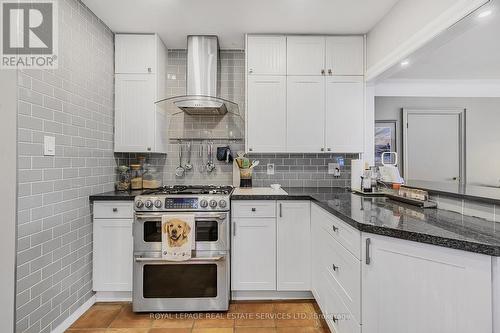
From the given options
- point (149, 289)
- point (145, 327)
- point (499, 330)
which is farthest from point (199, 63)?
point (499, 330)

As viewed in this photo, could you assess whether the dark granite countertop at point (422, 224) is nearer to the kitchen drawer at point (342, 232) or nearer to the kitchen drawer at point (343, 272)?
the kitchen drawer at point (342, 232)

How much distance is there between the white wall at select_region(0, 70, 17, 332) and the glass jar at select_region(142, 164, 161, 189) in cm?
123

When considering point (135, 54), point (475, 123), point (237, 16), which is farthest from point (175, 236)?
point (475, 123)

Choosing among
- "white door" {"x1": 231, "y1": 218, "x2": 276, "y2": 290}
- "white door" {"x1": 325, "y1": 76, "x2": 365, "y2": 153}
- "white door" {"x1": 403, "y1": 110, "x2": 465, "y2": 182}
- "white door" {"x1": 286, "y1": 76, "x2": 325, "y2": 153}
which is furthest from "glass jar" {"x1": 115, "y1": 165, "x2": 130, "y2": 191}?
"white door" {"x1": 403, "y1": 110, "x2": 465, "y2": 182}

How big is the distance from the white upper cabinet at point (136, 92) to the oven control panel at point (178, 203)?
2.19 feet

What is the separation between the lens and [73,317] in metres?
2.02

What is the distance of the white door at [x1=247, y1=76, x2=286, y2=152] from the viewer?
2.60 meters

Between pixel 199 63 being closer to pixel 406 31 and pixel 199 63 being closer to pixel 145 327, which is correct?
pixel 406 31

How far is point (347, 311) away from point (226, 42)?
2617mm

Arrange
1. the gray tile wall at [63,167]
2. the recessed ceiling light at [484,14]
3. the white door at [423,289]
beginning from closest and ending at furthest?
the white door at [423,289], the recessed ceiling light at [484,14], the gray tile wall at [63,167]

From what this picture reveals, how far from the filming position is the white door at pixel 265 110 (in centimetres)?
260

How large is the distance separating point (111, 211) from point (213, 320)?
48.5 inches

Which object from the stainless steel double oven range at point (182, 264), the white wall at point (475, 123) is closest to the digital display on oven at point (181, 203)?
the stainless steel double oven range at point (182, 264)

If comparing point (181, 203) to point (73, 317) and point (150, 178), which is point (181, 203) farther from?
point (73, 317)
